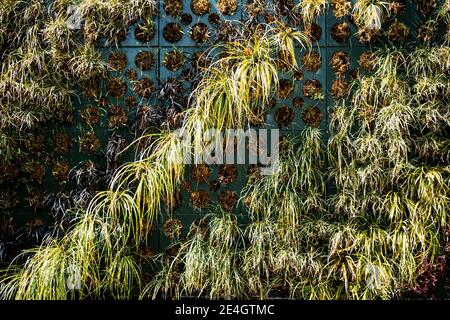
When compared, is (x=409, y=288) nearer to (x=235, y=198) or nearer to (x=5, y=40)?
(x=235, y=198)

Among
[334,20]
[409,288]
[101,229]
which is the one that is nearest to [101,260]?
[101,229]

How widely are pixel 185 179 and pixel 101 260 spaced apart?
31.4 inches

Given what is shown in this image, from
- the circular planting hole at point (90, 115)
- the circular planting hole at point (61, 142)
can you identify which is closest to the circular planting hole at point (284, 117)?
the circular planting hole at point (90, 115)

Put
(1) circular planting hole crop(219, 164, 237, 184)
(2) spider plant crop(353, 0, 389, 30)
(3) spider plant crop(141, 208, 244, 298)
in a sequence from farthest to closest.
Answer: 1. (1) circular planting hole crop(219, 164, 237, 184)
2. (2) spider plant crop(353, 0, 389, 30)
3. (3) spider plant crop(141, 208, 244, 298)

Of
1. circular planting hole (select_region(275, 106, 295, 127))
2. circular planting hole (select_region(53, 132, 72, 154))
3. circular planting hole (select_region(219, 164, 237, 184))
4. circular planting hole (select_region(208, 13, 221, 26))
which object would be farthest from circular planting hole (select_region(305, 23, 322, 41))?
circular planting hole (select_region(53, 132, 72, 154))

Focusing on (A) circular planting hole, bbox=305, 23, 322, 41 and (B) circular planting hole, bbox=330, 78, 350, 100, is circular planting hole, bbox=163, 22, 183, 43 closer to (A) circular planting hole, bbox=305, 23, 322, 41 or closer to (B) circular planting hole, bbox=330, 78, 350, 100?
(A) circular planting hole, bbox=305, 23, 322, 41

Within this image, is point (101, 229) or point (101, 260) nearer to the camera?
point (101, 229)

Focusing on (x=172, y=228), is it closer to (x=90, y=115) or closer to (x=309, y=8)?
(x=90, y=115)

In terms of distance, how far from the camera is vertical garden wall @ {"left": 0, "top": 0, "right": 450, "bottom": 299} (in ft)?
11.1

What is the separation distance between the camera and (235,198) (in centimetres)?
374

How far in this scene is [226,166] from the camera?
148 inches

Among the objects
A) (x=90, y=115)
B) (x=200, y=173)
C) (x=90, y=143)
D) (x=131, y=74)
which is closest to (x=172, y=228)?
(x=200, y=173)

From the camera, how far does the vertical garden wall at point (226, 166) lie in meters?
3.40
